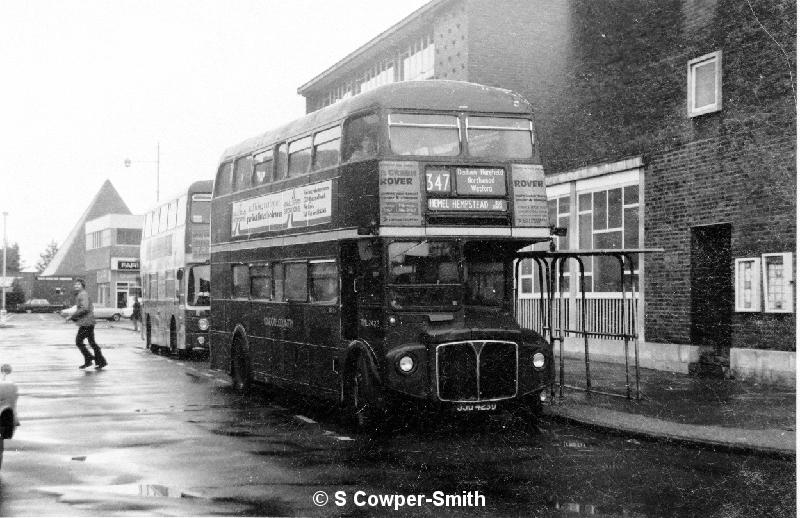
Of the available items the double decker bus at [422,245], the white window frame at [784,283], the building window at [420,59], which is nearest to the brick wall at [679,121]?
the white window frame at [784,283]

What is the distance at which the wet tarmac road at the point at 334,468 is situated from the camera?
805cm

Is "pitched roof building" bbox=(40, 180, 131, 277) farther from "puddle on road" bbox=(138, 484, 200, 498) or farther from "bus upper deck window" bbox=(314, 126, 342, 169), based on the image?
"puddle on road" bbox=(138, 484, 200, 498)

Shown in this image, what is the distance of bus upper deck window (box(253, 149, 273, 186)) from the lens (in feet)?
53.9

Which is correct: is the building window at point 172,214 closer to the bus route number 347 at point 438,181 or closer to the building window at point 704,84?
the building window at point 704,84

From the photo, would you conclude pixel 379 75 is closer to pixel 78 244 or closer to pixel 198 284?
pixel 198 284

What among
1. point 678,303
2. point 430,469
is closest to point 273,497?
point 430,469

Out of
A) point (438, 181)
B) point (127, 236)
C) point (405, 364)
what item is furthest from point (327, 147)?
point (127, 236)

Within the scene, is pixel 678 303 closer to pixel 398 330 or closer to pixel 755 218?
pixel 755 218

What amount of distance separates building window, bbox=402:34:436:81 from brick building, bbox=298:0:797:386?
174 inches

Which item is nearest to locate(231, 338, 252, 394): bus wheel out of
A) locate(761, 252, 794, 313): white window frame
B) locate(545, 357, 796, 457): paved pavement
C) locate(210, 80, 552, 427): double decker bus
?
locate(210, 80, 552, 427): double decker bus

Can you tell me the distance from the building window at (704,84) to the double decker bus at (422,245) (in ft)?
25.4

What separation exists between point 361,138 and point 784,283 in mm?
8620

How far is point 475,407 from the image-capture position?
39.7 ft

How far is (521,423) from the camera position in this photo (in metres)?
13.2
